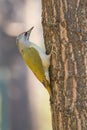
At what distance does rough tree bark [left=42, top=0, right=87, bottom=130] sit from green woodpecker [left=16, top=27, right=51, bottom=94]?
0.17 metres

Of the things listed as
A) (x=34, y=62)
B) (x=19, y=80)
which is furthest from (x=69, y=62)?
(x=19, y=80)

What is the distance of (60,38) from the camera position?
3.65m

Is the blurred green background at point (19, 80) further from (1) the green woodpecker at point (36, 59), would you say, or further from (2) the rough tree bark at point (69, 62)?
(2) the rough tree bark at point (69, 62)

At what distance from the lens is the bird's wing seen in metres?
4.22

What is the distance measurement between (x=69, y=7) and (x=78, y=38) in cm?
20

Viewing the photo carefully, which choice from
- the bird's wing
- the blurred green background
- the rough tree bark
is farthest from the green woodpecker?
the blurred green background

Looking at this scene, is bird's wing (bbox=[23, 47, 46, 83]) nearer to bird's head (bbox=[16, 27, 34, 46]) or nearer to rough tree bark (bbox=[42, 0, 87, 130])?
bird's head (bbox=[16, 27, 34, 46])

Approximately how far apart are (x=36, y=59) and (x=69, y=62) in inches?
31.2

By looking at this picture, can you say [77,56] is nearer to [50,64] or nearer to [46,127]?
[50,64]

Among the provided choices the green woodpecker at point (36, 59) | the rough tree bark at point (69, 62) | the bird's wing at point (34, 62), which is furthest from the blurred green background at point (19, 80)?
the rough tree bark at point (69, 62)

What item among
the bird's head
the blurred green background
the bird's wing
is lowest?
the blurred green background

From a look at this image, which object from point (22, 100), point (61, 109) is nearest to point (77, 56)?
point (61, 109)

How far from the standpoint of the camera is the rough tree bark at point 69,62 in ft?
11.7

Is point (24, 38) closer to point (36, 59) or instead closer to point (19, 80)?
point (36, 59)
